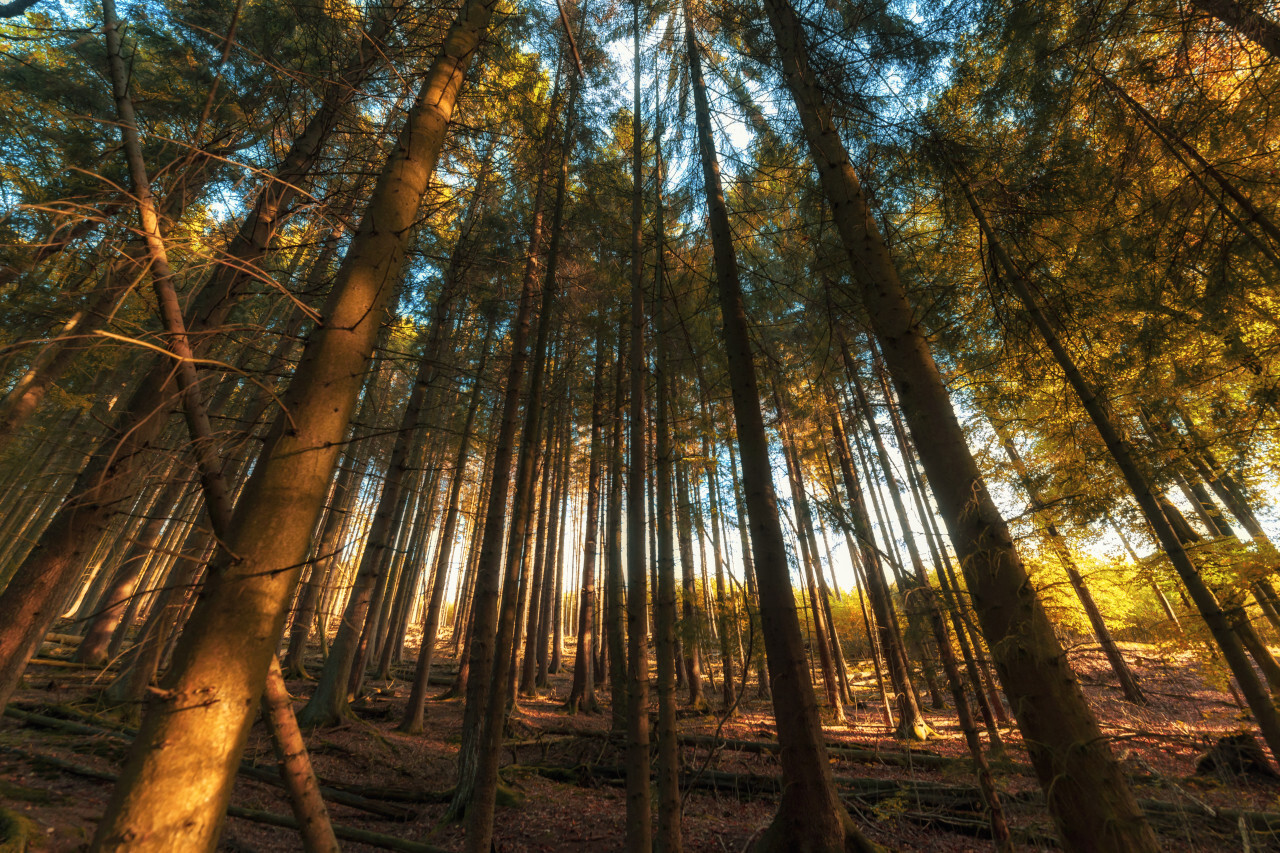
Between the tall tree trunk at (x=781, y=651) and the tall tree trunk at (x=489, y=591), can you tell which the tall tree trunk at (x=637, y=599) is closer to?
the tall tree trunk at (x=781, y=651)

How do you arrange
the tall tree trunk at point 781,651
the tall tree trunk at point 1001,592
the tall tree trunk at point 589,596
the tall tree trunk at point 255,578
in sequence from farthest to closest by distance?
the tall tree trunk at point 589,596 → the tall tree trunk at point 781,651 → the tall tree trunk at point 1001,592 → the tall tree trunk at point 255,578

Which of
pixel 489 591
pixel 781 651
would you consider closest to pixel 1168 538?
pixel 781 651

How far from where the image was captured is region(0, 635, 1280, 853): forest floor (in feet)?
12.8

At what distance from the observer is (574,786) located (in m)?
6.56

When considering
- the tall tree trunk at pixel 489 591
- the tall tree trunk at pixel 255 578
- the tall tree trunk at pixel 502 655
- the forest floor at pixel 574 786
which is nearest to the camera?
the tall tree trunk at pixel 255 578

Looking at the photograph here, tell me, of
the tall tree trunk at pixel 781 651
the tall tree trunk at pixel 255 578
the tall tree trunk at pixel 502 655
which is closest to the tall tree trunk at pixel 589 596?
the tall tree trunk at pixel 502 655

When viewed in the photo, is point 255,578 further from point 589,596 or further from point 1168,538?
point 589,596

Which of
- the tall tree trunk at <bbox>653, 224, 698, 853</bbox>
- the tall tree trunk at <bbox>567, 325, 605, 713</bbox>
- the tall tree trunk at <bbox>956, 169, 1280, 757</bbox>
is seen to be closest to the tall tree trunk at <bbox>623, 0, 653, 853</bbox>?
the tall tree trunk at <bbox>653, 224, 698, 853</bbox>

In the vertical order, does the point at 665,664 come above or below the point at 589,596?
below

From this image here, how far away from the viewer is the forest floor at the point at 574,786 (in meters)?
3.91

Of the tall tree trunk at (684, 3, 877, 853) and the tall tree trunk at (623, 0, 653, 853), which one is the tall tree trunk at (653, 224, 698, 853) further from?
the tall tree trunk at (684, 3, 877, 853)

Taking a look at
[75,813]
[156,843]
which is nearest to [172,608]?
[156,843]

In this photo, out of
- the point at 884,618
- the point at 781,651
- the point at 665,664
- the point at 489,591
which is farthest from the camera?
the point at 884,618

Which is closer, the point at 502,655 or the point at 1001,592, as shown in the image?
the point at 1001,592
